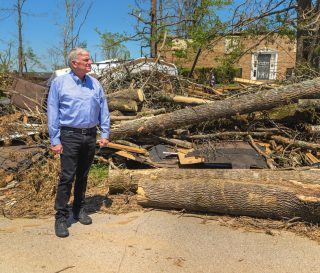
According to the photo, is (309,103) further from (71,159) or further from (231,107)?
(71,159)

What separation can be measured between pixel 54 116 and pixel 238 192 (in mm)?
2269

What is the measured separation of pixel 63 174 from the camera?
4.04 metres

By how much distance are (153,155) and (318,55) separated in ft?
20.7

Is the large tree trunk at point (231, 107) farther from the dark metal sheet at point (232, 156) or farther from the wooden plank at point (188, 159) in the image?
the wooden plank at point (188, 159)

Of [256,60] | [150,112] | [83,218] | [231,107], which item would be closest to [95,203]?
[83,218]

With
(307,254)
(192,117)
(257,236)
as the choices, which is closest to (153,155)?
(192,117)

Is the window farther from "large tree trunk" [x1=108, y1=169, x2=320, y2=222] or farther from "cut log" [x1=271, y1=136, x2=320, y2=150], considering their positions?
"large tree trunk" [x1=108, y1=169, x2=320, y2=222]

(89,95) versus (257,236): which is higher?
(89,95)

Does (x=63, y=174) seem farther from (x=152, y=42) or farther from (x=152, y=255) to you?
(x=152, y=42)

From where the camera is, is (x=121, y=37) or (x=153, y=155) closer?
(x=153, y=155)

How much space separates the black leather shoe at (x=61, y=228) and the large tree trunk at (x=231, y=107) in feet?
8.89

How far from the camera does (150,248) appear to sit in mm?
3721

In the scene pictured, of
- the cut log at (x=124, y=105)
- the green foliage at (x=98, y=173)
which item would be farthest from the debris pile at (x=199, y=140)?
the cut log at (x=124, y=105)

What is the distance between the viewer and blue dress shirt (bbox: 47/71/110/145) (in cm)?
391
